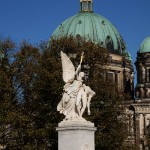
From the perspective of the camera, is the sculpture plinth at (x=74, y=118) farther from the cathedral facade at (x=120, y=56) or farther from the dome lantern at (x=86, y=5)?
the dome lantern at (x=86, y=5)

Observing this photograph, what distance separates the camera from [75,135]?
31609 mm

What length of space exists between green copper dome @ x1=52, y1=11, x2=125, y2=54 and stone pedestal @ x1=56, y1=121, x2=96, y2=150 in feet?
278

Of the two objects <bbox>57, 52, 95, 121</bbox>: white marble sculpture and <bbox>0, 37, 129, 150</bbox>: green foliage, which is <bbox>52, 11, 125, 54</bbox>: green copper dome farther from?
<bbox>57, 52, 95, 121</bbox>: white marble sculpture

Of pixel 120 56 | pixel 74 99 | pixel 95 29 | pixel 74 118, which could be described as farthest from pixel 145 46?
pixel 74 118

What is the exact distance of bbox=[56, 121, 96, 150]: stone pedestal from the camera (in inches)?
1243

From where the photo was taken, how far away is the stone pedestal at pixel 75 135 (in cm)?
3158

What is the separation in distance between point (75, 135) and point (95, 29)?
87.8 metres

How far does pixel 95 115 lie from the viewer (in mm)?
51156

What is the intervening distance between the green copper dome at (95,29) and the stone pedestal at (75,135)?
84678mm

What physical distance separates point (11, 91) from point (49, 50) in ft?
28.3

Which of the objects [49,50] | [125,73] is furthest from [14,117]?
[125,73]

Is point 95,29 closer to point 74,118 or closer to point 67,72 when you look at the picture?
point 67,72

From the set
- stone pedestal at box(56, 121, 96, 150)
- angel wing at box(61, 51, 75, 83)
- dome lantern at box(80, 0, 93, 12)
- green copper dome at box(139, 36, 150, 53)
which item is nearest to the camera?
stone pedestal at box(56, 121, 96, 150)

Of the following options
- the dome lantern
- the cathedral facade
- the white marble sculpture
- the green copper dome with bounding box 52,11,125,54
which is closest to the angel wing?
the white marble sculpture
